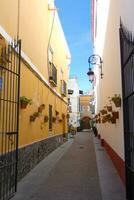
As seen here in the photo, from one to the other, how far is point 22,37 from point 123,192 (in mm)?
5109

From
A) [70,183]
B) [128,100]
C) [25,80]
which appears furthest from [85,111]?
[128,100]

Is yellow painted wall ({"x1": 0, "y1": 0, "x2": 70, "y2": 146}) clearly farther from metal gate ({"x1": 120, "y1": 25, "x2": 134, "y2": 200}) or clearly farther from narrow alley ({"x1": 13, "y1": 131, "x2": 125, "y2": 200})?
metal gate ({"x1": 120, "y1": 25, "x2": 134, "y2": 200})

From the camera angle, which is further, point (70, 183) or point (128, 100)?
point (70, 183)

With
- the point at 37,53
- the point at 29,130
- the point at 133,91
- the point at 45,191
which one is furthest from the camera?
the point at 37,53

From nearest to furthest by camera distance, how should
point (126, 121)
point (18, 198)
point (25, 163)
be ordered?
point (126, 121) < point (18, 198) < point (25, 163)

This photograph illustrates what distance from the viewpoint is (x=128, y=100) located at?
23.0 feet

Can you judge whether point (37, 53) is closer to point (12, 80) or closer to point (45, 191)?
point (12, 80)

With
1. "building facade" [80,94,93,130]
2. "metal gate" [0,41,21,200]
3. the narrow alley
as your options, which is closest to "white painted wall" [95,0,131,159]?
the narrow alley

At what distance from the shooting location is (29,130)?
37.9 ft

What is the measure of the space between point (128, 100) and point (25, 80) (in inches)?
182

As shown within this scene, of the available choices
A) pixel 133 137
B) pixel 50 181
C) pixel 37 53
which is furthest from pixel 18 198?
pixel 37 53

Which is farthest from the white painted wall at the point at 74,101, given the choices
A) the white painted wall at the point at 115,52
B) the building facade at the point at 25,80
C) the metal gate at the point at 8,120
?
the metal gate at the point at 8,120

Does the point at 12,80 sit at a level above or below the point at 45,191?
above

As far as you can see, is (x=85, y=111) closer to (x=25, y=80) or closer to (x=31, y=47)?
(x=31, y=47)
